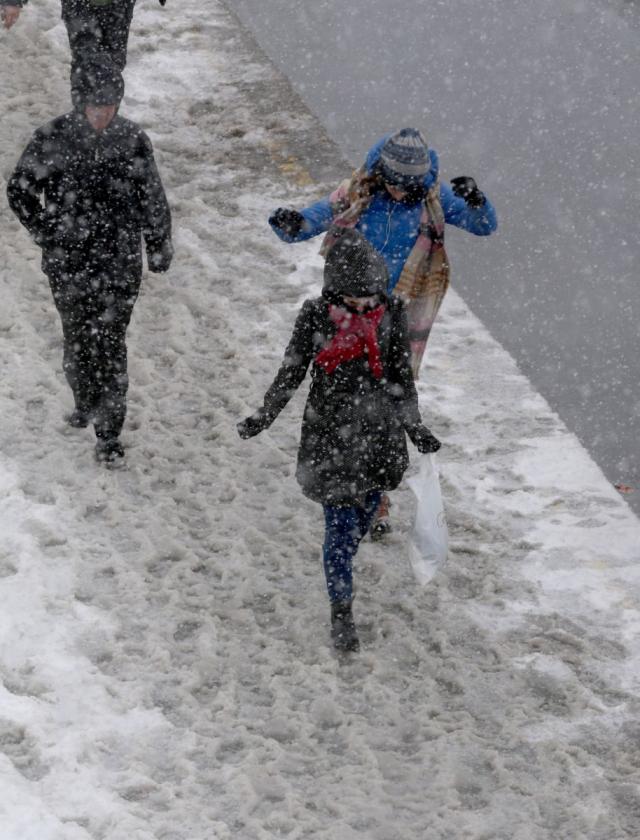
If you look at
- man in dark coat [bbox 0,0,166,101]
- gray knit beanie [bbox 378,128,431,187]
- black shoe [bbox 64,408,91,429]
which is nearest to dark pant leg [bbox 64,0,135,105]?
man in dark coat [bbox 0,0,166,101]

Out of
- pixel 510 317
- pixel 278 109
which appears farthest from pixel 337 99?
pixel 510 317

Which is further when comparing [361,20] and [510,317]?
[361,20]

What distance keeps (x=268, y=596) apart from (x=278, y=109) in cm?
562

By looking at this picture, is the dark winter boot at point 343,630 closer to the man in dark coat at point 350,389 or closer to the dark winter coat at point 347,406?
the man in dark coat at point 350,389

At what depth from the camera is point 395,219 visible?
5.84 metres

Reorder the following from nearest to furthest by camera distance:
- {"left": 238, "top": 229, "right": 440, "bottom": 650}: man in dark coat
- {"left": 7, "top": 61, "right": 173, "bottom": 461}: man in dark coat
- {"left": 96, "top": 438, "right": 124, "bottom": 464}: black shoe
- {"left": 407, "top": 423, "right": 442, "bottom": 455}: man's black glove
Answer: {"left": 238, "top": 229, "right": 440, "bottom": 650}: man in dark coat
{"left": 407, "top": 423, "right": 442, "bottom": 455}: man's black glove
{"left": 7, "top": 61, "right": 173, "bottom": 461}: man in dark coat
{"left": 96, "top": 438, "right": 124, "bottom": 464}: black shoe

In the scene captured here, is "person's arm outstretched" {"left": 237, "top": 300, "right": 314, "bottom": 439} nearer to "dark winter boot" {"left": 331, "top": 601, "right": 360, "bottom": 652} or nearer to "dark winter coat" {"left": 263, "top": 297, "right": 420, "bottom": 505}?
"dark winter coat" {"left": 263, "top": 297, "right": 420, "bottom": 505}

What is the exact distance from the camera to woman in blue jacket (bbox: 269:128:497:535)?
223 inches

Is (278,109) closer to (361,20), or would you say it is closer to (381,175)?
(361,20)

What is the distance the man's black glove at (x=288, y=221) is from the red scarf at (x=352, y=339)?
601 mm

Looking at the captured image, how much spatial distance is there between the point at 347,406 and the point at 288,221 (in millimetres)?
853

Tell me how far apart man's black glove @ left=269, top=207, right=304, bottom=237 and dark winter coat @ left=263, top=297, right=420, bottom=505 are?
518 millimetres

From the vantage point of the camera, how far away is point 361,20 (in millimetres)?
12609

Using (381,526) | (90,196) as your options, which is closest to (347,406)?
(381,526)
